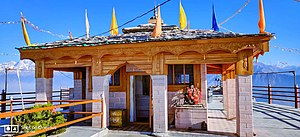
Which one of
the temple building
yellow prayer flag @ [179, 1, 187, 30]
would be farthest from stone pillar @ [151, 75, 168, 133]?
yellow prayer flag @ [179, 1, 187, 30]

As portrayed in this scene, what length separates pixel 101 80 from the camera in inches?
286

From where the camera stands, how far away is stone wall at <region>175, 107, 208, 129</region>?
718cm

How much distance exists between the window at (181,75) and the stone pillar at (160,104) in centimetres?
162

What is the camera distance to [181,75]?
8.23 m

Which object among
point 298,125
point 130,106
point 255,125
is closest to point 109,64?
point 130,106

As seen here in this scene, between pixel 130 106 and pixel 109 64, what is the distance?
195 cm

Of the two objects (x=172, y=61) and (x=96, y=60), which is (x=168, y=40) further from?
(x=96, y=60)

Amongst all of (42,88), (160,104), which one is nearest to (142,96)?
(160,104)

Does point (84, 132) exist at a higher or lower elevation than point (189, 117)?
lower

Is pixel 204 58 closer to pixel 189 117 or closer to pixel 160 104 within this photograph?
pixel 160 104

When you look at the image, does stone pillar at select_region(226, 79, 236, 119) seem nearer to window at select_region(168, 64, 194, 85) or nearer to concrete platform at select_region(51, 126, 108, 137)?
window at select_region(168, 64, 194, 85)

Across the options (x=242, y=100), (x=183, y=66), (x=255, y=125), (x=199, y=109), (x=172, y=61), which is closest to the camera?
(x=242, y=100)

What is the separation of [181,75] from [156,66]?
1.78m

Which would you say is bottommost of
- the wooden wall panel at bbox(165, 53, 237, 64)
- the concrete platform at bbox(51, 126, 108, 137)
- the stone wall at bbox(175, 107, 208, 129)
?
the concrete platform at bbox(51, 126, 108, 137)
